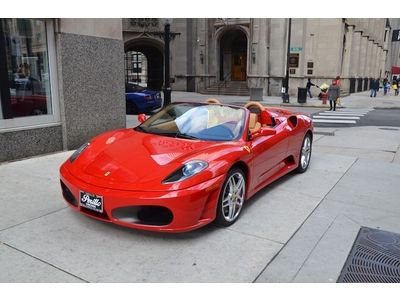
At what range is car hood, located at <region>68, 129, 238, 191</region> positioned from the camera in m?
3.40

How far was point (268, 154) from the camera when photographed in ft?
15.4

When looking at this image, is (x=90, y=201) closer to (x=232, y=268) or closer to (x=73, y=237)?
(x=73, y=237)

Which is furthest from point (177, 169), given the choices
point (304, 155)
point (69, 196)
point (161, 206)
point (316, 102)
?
point (316, 102)

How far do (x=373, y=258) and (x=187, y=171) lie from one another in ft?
6.01

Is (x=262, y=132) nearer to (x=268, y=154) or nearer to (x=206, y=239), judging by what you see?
(x=268, y=154)

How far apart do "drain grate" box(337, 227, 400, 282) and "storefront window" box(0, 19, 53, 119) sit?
18.6 ft

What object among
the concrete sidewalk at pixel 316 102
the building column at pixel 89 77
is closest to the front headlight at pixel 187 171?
the building column at pixel 89 77

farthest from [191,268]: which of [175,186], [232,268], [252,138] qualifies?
[252,138]

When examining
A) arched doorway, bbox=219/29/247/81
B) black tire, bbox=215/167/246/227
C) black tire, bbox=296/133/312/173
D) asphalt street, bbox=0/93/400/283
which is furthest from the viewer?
arched doorway, bbox=219/29/247/81

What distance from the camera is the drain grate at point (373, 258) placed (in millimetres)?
3086

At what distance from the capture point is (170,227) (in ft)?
10.9

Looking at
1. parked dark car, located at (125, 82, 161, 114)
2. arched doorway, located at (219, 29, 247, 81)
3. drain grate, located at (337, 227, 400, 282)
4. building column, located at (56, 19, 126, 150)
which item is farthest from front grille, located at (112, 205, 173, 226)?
arched doorway, located at (219, 29, 247, 81)

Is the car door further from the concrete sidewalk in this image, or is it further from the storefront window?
the concrete sidewalk

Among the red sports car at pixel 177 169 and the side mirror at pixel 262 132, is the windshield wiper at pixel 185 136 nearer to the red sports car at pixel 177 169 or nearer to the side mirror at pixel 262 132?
the red sports car at pixel 177 169
